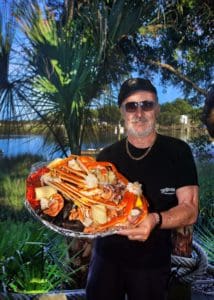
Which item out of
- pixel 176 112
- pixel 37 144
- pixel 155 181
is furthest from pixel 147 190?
pixel 176 112

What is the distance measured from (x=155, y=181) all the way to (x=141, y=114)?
0.80 feet

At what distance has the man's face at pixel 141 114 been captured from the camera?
1661 millimetres

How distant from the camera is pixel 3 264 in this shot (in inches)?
108

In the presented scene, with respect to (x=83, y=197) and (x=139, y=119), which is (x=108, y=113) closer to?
(x=139, y=119)

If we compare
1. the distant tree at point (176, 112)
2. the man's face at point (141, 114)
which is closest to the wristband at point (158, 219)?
the man's face at point (141, 114)

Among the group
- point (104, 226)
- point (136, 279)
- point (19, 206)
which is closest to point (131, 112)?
point (104, 226)

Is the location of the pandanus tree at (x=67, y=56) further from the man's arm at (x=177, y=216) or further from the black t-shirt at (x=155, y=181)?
the man's arm at (x=177, y=216)

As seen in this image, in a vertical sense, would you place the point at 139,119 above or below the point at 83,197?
above

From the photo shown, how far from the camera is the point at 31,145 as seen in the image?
325 cm

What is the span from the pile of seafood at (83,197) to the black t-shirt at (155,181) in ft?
0.79

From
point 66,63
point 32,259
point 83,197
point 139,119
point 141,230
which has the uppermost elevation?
point 66,63

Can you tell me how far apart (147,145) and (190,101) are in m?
2.13

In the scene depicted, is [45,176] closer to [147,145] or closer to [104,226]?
[104,226]

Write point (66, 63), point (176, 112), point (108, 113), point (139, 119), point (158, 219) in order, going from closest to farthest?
point (158, 219)
point (139, 119)
point (66, 63)
point (108, 113)
point (176, 112)
